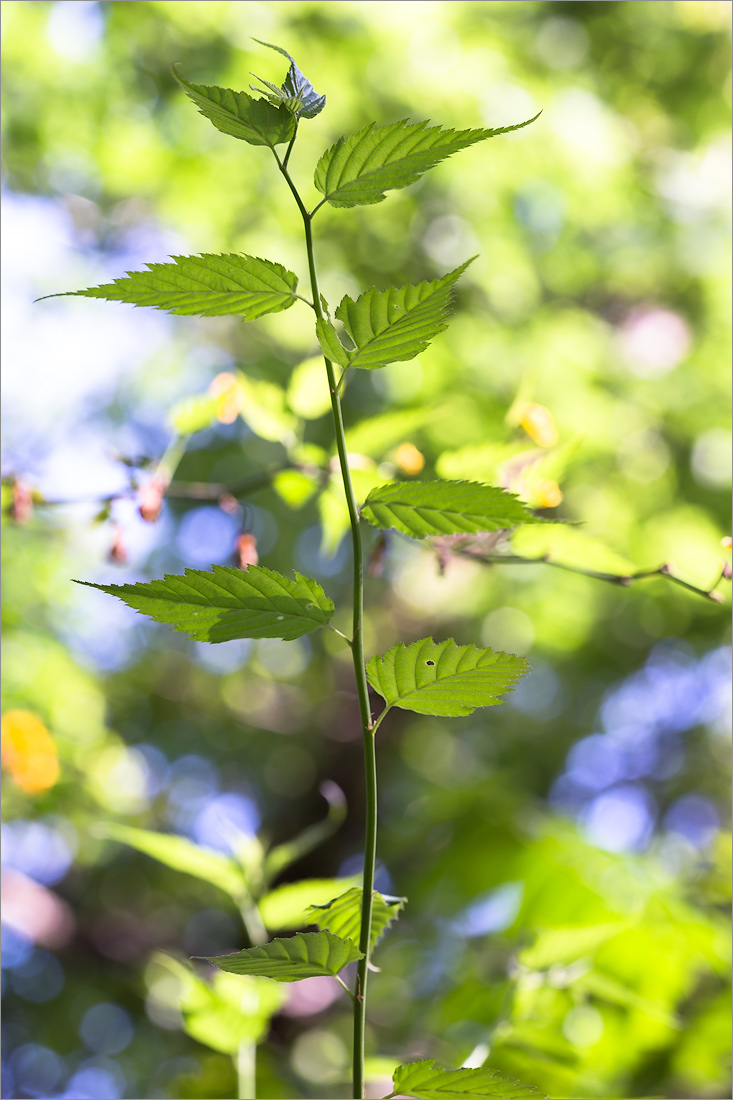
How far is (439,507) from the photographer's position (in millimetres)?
310

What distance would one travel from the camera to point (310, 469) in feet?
2.13

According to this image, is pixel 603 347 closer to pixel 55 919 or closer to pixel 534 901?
pixel 534 901

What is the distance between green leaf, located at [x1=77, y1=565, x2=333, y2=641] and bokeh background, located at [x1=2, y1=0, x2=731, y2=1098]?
73 cm

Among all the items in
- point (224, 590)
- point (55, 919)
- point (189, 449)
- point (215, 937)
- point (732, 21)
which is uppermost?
point (732, 21)

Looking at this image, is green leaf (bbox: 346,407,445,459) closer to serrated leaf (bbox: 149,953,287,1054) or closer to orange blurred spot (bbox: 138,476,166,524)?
orange blurred spot (bbox: 138,476,166,524)

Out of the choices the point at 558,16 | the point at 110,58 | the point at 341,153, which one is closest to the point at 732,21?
the point at 558,16

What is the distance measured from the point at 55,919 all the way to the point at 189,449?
1.80 meters

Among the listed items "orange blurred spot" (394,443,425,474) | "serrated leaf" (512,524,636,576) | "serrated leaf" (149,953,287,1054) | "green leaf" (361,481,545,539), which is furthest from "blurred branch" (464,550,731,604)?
"serrated leaf" (149,953,287,1054)

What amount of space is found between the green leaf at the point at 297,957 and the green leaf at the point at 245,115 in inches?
11.3

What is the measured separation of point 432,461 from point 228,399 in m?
1.83

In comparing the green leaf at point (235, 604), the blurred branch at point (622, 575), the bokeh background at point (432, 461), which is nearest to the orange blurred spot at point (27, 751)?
the bokeh background at point (432, 461)

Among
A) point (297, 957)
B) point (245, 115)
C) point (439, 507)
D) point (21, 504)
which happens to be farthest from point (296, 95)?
point (21, 504)

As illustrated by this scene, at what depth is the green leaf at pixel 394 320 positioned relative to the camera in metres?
0.29

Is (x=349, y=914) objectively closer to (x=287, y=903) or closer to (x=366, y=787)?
(x=366, y=787)
